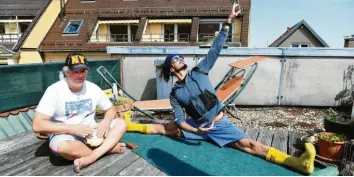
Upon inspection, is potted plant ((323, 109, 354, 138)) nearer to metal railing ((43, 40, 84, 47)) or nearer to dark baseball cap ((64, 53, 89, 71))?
dark baseball cap ((64, 53, 89, 71))

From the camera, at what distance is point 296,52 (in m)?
7.57

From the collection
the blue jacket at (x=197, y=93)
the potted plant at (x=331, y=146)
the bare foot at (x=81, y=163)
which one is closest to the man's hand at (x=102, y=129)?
the bare foot at (x=81, y=163)

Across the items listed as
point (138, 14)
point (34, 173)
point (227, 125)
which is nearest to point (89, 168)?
point (34, 173)

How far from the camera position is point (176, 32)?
1725cm

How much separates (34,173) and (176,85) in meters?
1.93

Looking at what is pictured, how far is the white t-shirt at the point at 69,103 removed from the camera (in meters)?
2.55

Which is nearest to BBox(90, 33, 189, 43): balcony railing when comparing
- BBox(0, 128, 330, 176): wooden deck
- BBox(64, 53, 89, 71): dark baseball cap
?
BBox(0, 128, 330, 176): wooden deck

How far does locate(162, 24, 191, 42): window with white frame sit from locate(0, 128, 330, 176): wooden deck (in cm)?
1426

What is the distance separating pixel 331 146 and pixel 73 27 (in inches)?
708

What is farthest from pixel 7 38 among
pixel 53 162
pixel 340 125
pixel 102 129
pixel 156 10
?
pixel 340 125


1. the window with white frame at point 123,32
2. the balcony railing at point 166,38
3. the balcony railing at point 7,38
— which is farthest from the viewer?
the balcony railing at point 7,38

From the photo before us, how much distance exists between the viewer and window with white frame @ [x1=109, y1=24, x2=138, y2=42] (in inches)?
691

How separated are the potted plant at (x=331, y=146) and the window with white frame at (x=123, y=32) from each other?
15.5 metres

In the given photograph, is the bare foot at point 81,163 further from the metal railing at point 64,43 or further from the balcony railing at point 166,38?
the metal railing at point 64,43
